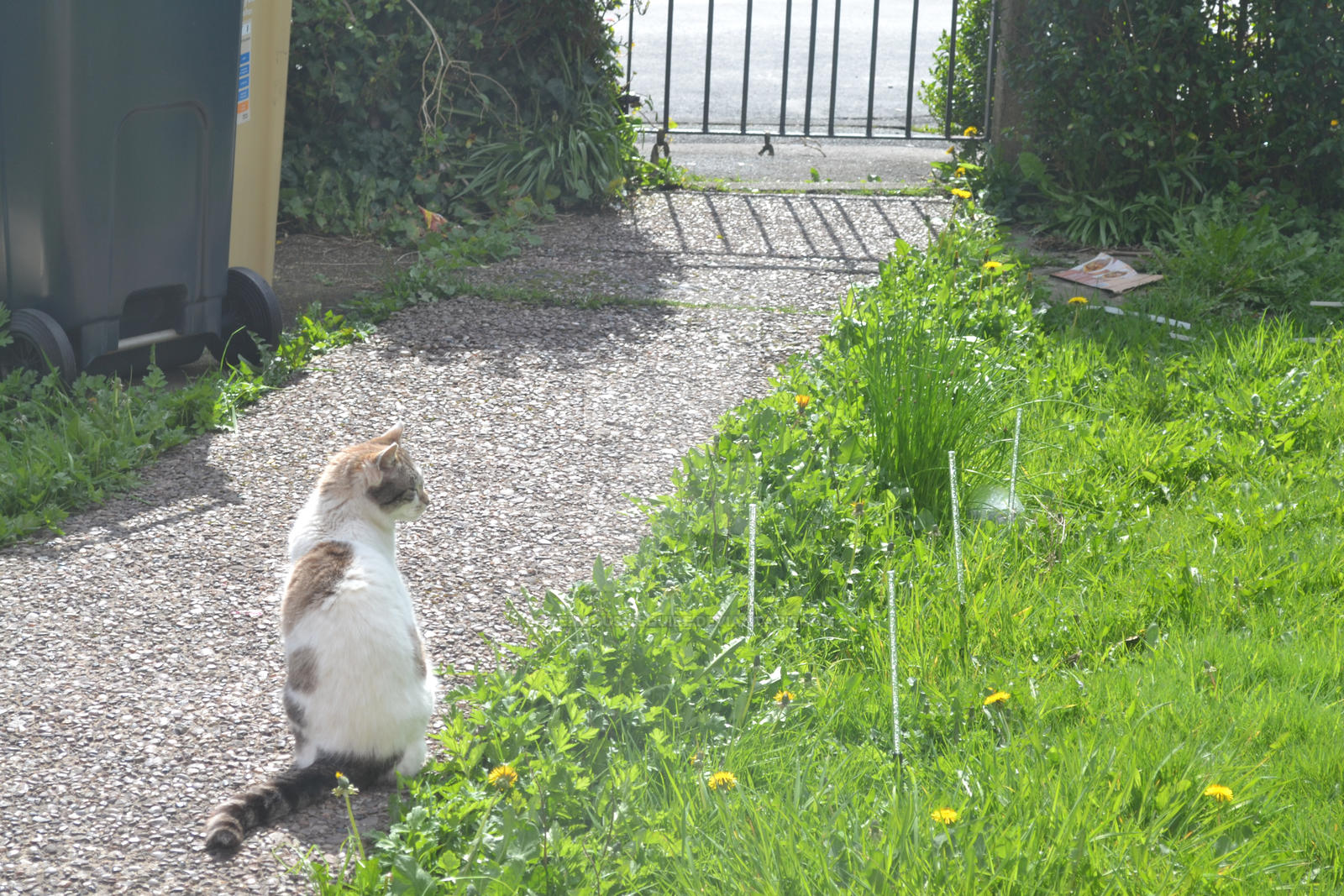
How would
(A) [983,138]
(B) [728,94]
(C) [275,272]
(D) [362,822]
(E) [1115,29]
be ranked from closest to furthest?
1. (D) [362,822]
2. (C) [275,272]
3. (E) [1115,29]
4. (A) [983,138]
5. (B) [728,94]

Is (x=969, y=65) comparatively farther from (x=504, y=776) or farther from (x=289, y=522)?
(x=504, y=776)

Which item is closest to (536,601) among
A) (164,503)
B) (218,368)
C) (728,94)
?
(164,503)

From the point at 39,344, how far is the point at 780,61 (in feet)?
34.7

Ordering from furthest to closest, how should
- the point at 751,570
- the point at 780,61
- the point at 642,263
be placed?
the point at 780,61
the point at 642,263
the point at 751,570

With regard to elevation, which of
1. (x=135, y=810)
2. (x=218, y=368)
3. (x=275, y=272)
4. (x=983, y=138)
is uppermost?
(x=983, y=138)

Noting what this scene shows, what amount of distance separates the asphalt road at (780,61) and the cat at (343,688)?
18.7ft

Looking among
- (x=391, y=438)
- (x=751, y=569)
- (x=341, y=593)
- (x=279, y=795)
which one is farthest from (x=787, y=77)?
(x=279, y=795)

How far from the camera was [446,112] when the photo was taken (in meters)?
6.99

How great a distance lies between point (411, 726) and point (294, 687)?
0.23m

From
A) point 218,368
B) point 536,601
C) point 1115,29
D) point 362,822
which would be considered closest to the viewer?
point 362,822

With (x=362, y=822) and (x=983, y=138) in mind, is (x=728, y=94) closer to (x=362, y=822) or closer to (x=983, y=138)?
(x=983, y=138)

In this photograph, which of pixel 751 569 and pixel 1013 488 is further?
pixel 1013 488

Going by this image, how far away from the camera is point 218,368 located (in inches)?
181

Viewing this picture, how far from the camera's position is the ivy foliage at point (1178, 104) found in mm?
6195
